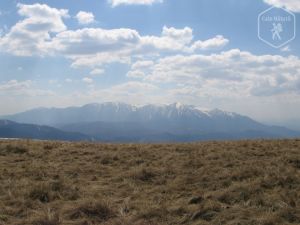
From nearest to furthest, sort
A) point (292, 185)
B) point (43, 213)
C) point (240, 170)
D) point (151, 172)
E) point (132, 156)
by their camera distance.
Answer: point (43, 213)
point (292, 185)
point (240, 170)
point (151, 172)
point (132, 156)

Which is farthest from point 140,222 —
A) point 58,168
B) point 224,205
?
point 58,168

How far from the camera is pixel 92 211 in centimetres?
1244

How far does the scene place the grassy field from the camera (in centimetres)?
1180

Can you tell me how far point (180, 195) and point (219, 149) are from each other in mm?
9939

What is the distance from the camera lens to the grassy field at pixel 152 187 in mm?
11797

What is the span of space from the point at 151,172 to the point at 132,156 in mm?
5026

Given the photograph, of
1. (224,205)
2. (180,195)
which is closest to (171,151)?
(180,195)

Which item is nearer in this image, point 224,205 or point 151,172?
point 224,205

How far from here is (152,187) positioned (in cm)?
1608

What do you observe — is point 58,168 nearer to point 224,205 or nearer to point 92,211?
point 92,211

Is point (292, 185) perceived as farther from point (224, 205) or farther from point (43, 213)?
point (43, 213)

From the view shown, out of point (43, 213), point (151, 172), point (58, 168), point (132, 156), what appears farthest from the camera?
point (132, 156)

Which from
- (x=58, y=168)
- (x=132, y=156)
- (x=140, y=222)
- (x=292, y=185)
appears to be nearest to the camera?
(x=140, y=222)

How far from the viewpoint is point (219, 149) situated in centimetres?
2398
